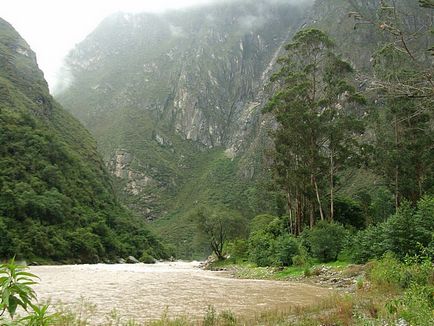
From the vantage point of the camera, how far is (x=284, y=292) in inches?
938

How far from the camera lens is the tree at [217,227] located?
7031 cm

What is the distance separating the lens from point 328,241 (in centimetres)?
3634

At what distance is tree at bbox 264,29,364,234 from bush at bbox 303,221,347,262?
4278mm

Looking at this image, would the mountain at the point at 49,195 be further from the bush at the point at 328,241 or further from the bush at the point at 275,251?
the bush at the point at 328,241

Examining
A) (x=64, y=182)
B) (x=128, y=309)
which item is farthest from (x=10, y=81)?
(x=128, y=309)

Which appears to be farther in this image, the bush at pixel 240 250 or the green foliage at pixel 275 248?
the bush at pixel 240 250

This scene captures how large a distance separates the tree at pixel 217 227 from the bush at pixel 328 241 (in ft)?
112

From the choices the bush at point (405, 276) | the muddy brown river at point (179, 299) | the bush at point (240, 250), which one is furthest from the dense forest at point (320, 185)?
the muddy brown river at point (179, 299)

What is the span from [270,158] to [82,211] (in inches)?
2154

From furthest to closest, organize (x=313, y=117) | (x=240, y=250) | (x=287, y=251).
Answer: (x=240, y=250)
(x=313, y=117)
(x=287, y=251)

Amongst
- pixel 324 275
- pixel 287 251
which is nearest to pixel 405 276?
pixel 324 275

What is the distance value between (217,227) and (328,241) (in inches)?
A: 1385

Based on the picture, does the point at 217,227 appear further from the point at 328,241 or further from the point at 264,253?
the point at 328,241

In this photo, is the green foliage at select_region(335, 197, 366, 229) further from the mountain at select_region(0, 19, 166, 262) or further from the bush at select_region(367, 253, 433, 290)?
the mountain at select_region(0, 19, 166, 262)
